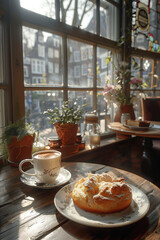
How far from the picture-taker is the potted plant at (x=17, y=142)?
1.14 meters

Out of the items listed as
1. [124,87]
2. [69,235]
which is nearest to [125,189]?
[69,235]

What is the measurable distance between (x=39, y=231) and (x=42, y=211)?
0.31ft

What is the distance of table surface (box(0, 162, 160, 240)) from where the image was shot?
54 cm

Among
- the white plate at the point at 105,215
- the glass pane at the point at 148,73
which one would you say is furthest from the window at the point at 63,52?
the white plate at the point at 105,215

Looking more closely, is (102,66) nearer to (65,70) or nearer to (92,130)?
(65,70)

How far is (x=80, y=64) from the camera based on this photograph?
204 cm

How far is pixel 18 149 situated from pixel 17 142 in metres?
0.04

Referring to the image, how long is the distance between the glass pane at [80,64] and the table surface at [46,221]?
132cm

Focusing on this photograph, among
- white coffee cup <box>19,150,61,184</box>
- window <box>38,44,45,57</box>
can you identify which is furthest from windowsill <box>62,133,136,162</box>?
window <box>38,44,45,57</box>

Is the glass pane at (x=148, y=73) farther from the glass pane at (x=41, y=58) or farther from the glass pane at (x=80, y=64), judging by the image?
the glass pane at (x=41, y=58)

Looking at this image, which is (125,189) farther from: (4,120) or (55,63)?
(55,63)

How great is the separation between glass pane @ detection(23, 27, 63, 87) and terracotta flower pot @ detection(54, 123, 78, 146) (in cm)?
44

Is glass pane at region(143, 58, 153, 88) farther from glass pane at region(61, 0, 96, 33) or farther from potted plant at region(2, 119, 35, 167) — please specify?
potted plant at region(2, 119, 35, 167)

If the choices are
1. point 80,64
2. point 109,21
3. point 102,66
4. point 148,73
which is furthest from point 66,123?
point 148,73
